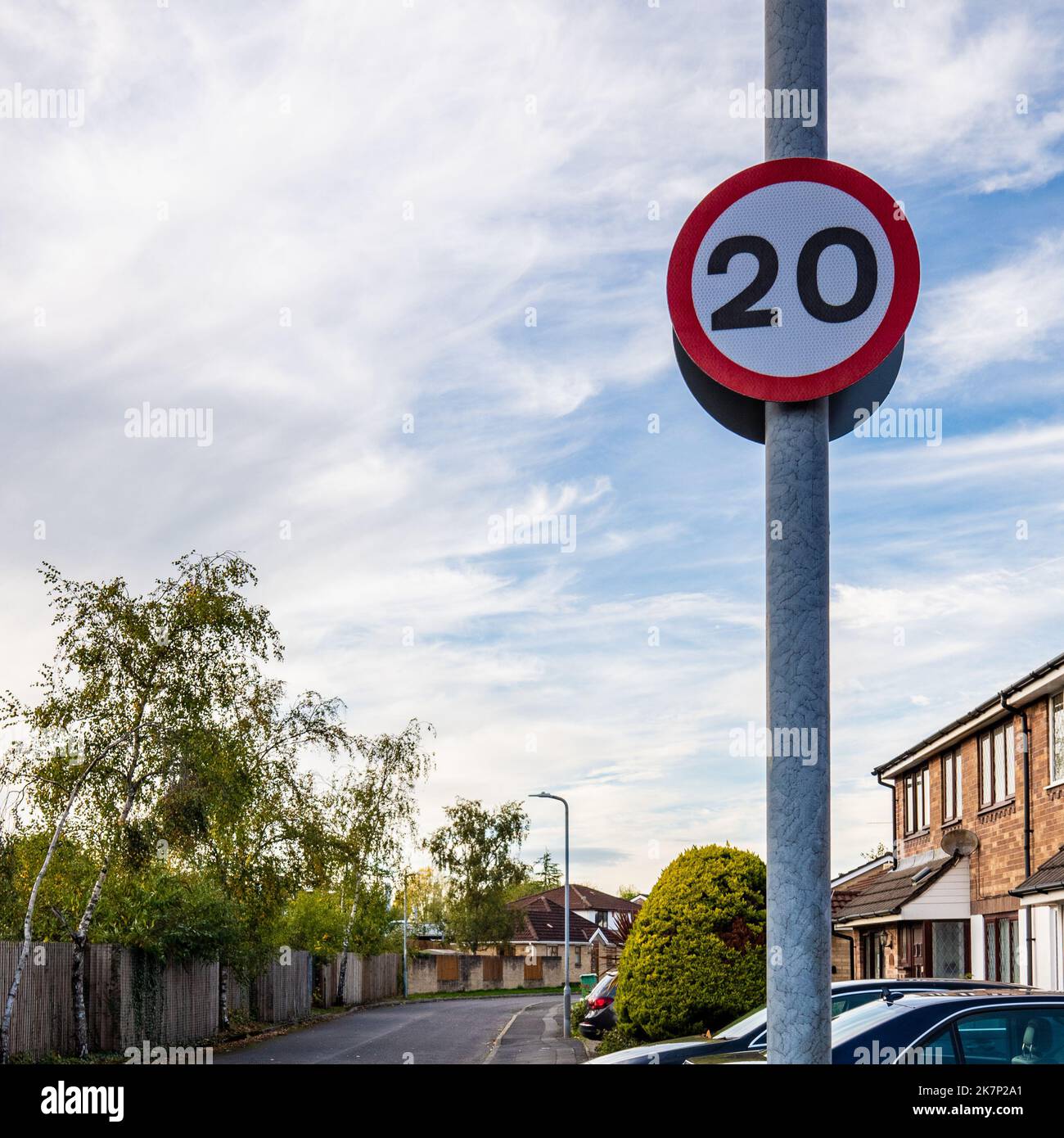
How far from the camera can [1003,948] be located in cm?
2295

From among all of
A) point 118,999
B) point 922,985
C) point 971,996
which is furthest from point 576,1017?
point 971,996

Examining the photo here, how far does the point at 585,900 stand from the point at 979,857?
87133 mm

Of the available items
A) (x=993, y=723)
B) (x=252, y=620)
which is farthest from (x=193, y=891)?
(x=993, y=723)

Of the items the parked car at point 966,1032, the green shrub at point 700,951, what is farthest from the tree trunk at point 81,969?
the parked car at point 966,1032

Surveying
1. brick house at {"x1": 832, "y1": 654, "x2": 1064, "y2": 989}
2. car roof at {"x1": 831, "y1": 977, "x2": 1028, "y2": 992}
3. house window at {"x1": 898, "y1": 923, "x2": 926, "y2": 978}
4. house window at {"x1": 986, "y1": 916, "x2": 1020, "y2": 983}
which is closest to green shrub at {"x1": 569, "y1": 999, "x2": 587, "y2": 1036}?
brick house at {"x1": 832, "y1": 654, "x2": 1064, "y2": 989}

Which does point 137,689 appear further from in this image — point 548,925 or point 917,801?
point 548,925

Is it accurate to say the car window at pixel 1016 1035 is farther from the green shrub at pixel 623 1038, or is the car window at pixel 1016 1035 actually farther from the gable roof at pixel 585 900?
the gable roof at pixel 585 900

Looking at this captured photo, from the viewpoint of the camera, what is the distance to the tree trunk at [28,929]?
20625 mm

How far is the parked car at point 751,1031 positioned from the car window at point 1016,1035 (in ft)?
2.92

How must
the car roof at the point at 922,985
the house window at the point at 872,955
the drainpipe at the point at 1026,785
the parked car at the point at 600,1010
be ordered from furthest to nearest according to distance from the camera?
1. the house window at the point at 872,955
2. the parked car at the point at 600,1010
3. the drainpipe at the point at 1026,785
4. the car roof at the point at 922,985

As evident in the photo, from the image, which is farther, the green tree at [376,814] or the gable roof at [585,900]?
the gable roof at [585,900]

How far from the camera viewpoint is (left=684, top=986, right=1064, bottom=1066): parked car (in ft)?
23.6

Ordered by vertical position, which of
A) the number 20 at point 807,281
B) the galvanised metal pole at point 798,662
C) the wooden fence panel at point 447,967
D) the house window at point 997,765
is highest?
the number 20 at point 807,281

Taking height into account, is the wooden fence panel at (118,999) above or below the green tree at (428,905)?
above
